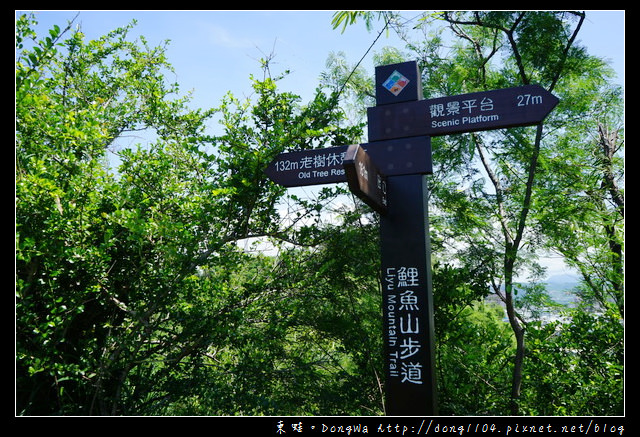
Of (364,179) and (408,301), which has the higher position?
(364,179)

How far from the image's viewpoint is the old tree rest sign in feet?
7.86

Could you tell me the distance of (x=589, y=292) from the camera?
454 centimetres

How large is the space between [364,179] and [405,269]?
662 millimetres

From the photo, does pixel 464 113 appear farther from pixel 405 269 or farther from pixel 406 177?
pixel 405 269

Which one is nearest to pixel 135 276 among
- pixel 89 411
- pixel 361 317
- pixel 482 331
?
pixel 89 411

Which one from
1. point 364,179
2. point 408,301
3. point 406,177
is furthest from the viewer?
point 406,177

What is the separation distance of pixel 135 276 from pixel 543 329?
364 cm

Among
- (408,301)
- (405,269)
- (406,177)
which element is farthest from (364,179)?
(408,301)

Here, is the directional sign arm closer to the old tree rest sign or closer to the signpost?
the old tree rest sign

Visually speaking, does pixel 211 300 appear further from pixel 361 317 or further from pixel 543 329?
pixel 543 329

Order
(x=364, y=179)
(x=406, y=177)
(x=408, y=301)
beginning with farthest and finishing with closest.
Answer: (x=406, y=177) < (x=408, y=301) < (x=364, y=179)

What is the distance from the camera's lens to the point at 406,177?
2.65 meters

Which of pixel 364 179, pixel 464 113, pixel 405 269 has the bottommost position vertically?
pixel 405 269

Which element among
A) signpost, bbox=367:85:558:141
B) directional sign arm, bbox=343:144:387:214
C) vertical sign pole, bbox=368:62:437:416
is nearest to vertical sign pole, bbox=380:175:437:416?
vertical sign pole, bbox=368:62:437:416
